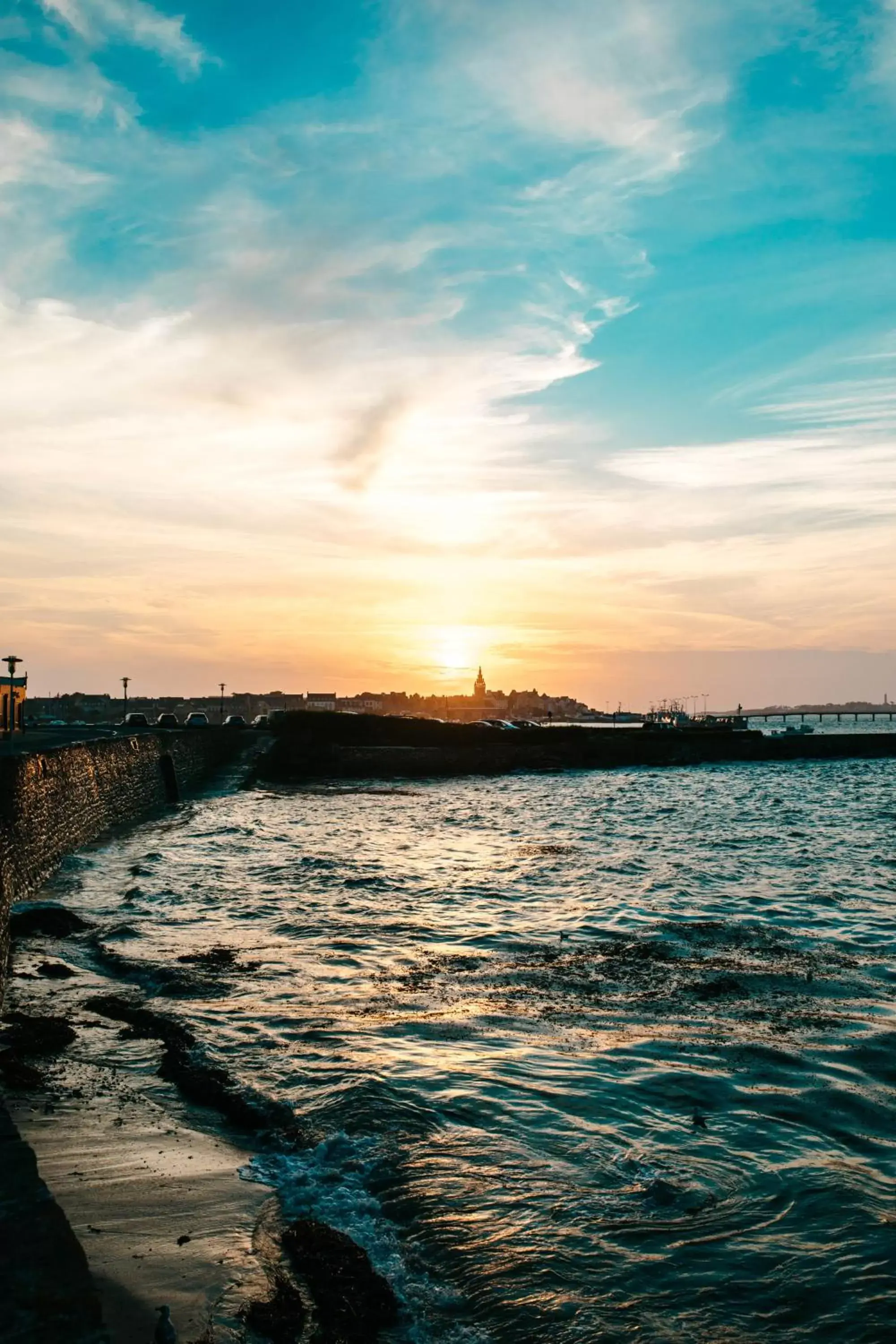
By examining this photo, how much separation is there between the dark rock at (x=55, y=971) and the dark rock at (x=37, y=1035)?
79.6 inches

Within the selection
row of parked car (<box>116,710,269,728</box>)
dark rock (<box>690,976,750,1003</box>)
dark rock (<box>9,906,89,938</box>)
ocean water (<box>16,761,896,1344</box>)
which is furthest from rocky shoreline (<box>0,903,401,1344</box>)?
row of parked car (<box>116,710,269,728</box>)

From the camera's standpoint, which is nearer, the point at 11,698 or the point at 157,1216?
the point at 157,1216

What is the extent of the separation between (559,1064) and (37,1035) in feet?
17.8

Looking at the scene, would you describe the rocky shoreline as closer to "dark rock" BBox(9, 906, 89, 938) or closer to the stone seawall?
the stone seawall

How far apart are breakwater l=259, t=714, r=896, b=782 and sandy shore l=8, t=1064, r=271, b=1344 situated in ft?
163

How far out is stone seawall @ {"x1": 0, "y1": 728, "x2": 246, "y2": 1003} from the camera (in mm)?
15469

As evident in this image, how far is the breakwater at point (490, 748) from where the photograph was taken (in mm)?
63406

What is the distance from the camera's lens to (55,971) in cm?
1223

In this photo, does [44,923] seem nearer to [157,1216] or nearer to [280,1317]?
[157,1216]

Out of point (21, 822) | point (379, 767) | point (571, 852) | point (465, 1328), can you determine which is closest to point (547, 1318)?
point (465, 1328)

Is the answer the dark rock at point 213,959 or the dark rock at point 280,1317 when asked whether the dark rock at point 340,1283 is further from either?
the dark rock at point 213,959

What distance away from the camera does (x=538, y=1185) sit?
270 inches

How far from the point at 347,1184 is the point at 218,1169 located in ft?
3.25

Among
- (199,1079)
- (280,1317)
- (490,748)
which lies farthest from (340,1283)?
(490,748)
